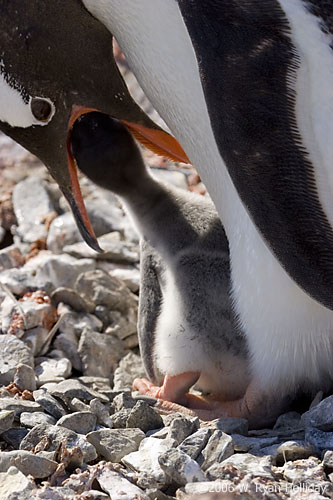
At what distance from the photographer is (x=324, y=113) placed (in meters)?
2.07

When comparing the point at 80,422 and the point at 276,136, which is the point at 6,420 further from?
the point at 276,136

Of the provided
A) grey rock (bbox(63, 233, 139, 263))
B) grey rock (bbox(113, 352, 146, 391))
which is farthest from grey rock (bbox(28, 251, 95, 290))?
grey rock (bbox(113, 352, 146, 391))

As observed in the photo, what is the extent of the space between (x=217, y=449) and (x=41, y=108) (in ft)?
3.70

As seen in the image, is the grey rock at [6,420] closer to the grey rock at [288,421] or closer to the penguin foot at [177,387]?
the penguin foot at [177,387]

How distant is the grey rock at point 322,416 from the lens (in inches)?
83.3

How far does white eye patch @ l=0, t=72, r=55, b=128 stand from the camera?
2.56 metres

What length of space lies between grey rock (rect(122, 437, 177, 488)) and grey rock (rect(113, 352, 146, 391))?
77 centimetres

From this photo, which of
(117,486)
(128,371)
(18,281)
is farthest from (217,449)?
(18,281)

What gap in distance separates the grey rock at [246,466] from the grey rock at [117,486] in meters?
0.15

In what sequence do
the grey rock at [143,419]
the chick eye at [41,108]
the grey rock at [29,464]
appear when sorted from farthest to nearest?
1. the chick eye at [41,108]
2. the grey rock at [143,419]
3. the grey rock at [29,464]

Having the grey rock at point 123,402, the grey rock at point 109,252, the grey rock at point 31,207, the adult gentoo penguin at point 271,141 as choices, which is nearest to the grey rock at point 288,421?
the adult gentoo penguin at point 271,141

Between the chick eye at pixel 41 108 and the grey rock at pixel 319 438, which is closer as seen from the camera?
the grey rock at pixel 319 438

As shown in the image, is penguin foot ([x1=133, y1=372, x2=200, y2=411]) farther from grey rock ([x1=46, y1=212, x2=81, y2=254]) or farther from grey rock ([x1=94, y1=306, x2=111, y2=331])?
grey rock ([x1=46, y1=212, x2=81, y2=254])

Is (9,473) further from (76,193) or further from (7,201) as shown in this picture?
(7,201)
